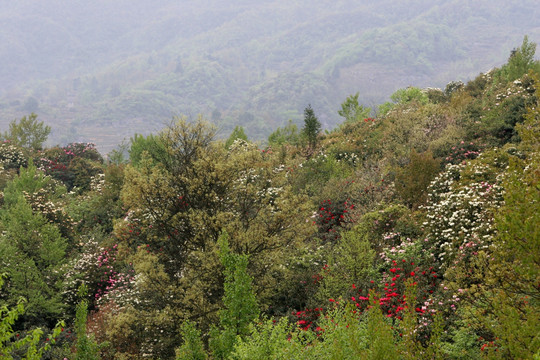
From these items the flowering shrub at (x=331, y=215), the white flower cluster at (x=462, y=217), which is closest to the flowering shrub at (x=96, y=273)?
the flowering shrub at (x=331, y=215)

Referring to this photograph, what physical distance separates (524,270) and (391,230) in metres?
7.12

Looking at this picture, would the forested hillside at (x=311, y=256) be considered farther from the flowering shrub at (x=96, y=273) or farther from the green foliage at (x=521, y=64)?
the green foliage at (x=521, y=64)

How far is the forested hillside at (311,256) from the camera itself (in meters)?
6.02

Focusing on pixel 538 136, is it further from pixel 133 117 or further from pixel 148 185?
pixel 133 117

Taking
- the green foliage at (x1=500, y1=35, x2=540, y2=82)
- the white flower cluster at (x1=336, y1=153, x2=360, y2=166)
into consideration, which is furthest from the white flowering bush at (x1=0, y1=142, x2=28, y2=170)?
the green foliage at (x1=500, y1=35, x2=540, y2=82)

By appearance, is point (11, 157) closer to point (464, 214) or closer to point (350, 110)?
point (350, 110)

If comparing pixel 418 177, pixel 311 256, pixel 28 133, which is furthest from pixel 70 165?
pixel 418 177

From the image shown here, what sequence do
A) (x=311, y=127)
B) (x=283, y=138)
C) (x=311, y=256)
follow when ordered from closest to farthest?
(x=311, y=256)
(x=311, y=127)
(x=283, y=138)

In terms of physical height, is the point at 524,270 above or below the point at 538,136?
below

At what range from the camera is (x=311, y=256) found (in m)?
12.4

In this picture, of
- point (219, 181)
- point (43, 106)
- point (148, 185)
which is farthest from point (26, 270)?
point (43, 106)

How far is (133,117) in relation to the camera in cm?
19675

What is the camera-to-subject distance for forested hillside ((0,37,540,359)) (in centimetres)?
602

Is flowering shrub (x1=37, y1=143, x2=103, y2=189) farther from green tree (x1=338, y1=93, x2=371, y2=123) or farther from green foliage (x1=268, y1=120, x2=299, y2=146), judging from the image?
green tree (x1=338, y1=93, x2=371, y2=123)
